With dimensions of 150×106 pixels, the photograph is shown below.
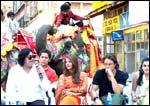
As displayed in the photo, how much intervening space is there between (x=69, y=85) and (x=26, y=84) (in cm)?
90

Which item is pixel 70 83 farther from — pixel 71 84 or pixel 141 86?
pixel 141 86

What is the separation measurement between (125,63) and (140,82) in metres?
14.3

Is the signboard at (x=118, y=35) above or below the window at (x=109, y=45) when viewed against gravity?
above

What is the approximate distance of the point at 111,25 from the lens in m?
25.7

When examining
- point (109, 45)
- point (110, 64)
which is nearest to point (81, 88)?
point (110, 64)

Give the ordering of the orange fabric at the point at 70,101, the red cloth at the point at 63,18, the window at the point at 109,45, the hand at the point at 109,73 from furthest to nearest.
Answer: the window at the point at 109,45 → the red cloth at the point at 63,18 → the hand at the point at 109,73 → the orange fabric at the point at 70,101

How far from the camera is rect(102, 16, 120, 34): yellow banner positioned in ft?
80.2

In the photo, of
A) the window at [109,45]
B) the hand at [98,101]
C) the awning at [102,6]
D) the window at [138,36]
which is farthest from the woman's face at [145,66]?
the window at [109,45]

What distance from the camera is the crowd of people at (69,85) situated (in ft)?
24.1

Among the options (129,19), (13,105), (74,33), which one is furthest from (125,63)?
(13,105)

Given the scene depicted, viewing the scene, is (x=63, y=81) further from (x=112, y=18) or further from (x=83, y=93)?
(x=112, y=18)

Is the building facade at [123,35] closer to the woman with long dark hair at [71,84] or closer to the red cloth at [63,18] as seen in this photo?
the red cloth at [63,18]

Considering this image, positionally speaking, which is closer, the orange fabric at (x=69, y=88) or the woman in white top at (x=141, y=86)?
the woman in white top at (x=141, y=86)

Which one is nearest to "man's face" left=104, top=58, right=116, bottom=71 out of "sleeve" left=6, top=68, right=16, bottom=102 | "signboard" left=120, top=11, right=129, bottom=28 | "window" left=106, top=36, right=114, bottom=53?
"sleeve" left=6, top=68, right=16, bottom=102
